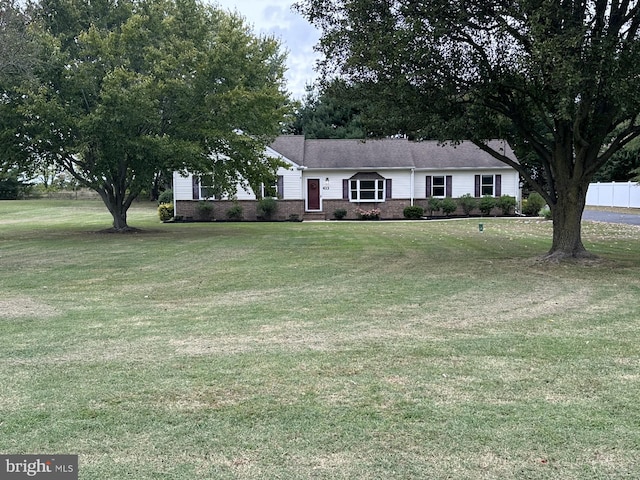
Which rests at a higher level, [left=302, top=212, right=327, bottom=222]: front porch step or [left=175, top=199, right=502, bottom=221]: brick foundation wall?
[left=175, top=199, right=502, bottom=221]: brick foundation wall

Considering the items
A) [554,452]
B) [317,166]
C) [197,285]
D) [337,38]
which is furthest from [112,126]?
[554,452]

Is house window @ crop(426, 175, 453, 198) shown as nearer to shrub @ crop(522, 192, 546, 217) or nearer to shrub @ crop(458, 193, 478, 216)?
shrub @ crop(458, 193, 478, 216)

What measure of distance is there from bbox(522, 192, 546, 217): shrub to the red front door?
11850mm

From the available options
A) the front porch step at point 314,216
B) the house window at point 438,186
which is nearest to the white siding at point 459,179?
the house window at point 438,186

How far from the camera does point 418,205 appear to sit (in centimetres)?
3356

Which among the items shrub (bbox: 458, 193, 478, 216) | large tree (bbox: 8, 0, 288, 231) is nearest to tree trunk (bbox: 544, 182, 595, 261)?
large tree (bbox: 8, 0, 288, 231)

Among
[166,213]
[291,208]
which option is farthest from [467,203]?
[166,213]

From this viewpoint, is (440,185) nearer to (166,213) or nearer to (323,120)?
(323,120)

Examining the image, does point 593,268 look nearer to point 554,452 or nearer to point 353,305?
point 353,305

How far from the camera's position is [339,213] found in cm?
3253

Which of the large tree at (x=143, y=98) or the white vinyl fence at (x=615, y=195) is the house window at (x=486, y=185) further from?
the large tree at (x=143, y=98)

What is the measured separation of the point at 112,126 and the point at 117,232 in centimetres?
558

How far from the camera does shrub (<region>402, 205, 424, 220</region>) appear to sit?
3253 centimetres

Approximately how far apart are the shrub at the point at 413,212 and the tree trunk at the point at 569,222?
19.1 m
